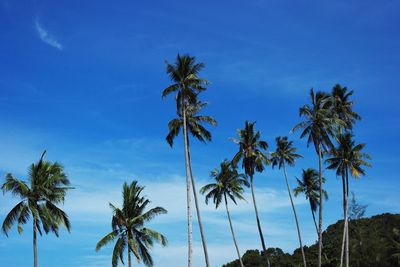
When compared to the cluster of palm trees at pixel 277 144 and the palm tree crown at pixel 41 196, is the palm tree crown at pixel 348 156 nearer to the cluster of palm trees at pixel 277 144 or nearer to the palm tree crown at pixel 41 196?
the cluster of palm trees at pixel 277 144

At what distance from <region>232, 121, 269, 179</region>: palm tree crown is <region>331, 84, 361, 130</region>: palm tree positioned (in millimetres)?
10497

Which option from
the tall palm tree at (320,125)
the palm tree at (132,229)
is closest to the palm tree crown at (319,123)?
the tall palm tree at (320,125)

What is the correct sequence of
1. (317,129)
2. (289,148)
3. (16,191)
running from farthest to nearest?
(289,148) → (317,129) → (16,191)

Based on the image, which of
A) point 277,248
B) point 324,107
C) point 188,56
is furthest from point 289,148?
point 277,248

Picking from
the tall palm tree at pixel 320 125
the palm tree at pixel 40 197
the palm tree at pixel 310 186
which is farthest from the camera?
the palm tree at pixel 310 186

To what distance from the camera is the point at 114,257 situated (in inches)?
1448

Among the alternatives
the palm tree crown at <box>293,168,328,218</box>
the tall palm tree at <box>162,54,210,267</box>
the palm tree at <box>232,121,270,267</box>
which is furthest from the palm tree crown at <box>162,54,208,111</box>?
the palm tree crown at <box>293,168,328,218</box>

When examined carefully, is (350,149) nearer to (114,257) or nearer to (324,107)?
(324,107)

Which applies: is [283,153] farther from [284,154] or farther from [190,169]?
[190,169]

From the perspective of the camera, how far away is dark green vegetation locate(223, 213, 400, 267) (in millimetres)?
64062

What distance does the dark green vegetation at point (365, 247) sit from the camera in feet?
210

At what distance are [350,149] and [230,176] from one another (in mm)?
16936

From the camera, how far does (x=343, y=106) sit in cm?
5575

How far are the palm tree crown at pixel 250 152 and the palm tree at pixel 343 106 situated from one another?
34.4 ft
